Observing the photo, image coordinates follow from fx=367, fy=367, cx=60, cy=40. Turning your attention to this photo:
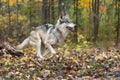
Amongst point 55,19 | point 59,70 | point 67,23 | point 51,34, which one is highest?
point 67,23

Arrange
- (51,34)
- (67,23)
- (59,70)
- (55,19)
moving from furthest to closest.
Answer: (55,19), (51,34), (67,23), (59,70)

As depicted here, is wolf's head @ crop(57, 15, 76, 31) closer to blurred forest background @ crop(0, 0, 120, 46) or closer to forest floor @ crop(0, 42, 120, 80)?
forest floor @ crop(0, 42, 120, 80)

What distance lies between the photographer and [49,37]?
484 inches

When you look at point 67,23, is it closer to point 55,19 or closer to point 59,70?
point 59,70

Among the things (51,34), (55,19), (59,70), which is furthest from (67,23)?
(55,19)

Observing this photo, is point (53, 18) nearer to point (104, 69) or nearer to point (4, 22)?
point (4, 22)

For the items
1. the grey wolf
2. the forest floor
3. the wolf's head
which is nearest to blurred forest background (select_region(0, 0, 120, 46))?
the grey wolf

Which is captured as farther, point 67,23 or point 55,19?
point 55,19

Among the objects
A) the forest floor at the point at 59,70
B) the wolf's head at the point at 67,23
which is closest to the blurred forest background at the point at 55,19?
the wolf's head at the point at 67,23

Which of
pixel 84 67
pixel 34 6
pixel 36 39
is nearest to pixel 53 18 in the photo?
pixel 34 6

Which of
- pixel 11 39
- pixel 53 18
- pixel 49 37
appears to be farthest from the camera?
pixel 53 18

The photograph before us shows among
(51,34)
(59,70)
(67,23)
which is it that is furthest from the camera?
(51,34)

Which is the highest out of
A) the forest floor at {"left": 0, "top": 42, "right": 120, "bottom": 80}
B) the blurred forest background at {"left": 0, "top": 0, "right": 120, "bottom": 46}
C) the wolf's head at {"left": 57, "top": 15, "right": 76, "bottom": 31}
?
the wolf's head at {"left": 57, "top": 15, "right": 76, "bottom": 31}

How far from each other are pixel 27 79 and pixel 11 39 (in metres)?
19.9
